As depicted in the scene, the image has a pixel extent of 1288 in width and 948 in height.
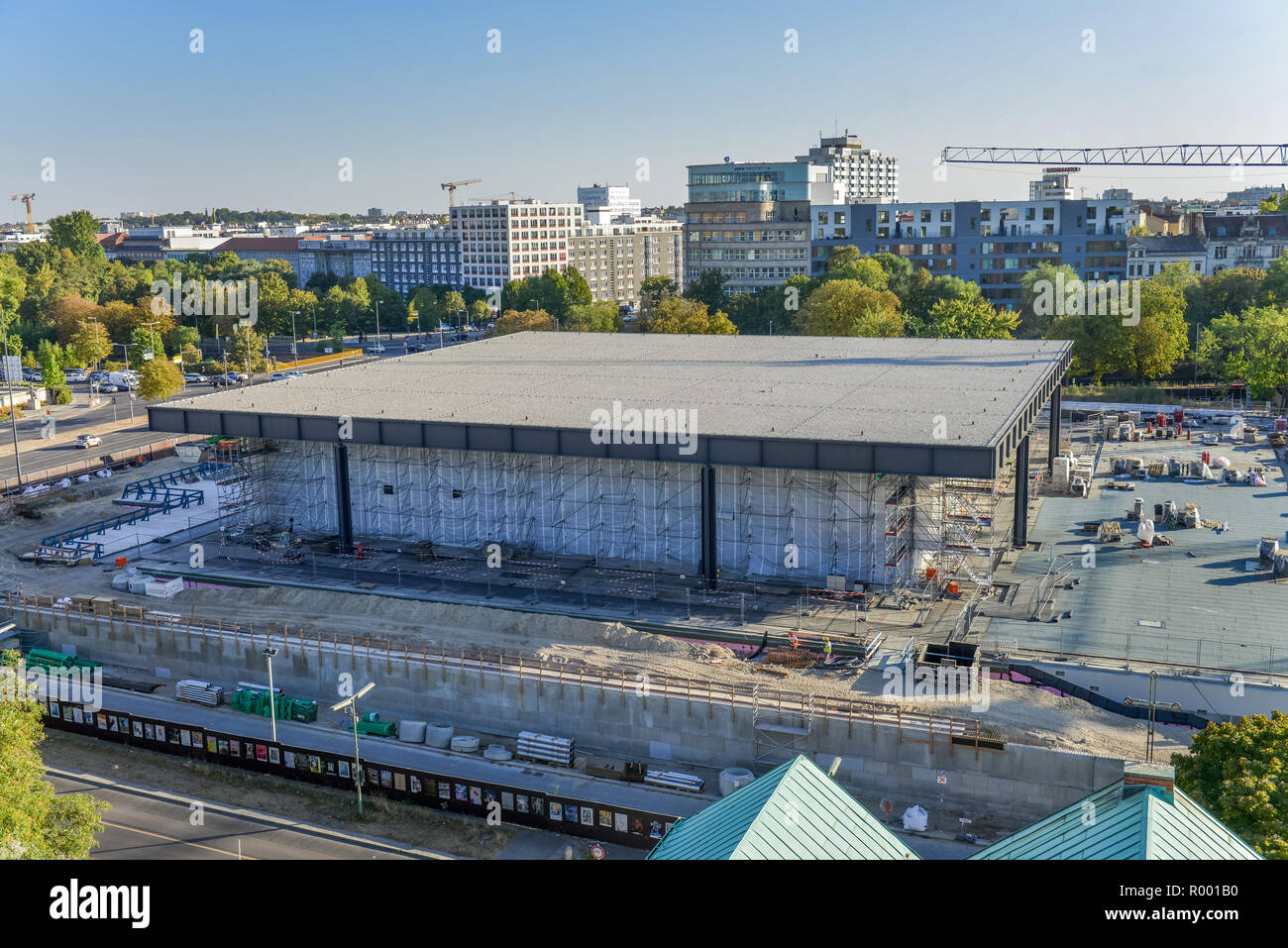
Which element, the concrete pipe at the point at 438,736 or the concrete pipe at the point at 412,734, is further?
the concrete pipe at the point at 412,734

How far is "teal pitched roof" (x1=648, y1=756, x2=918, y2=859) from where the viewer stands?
1719cm

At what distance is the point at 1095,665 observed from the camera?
127ft

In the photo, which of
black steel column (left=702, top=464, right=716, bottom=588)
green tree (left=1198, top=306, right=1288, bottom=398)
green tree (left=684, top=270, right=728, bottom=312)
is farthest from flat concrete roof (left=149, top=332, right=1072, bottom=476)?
green tree (left=684, top=270, right=728, bottom=312)

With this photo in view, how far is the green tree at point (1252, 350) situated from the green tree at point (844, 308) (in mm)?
24259

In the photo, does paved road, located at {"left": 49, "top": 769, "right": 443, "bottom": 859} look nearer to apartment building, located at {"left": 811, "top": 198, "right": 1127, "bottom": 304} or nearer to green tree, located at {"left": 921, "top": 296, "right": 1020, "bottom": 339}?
green tree, located at {"left": 921, "top": 296, "right": 1020, "bottom": 339}

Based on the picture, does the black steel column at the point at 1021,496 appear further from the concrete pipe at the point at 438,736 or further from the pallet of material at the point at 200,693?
the pallet of material at the point at 200,693

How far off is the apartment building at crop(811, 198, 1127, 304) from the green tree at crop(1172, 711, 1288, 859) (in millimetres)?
108596

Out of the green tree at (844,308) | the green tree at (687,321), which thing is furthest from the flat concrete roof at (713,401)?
the green tree at (687,321)

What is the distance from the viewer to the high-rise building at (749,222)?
5497 inches

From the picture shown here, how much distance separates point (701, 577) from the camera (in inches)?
1857

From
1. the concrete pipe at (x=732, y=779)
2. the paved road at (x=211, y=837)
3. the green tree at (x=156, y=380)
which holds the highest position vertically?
the green tree at (x=156, y=380)
